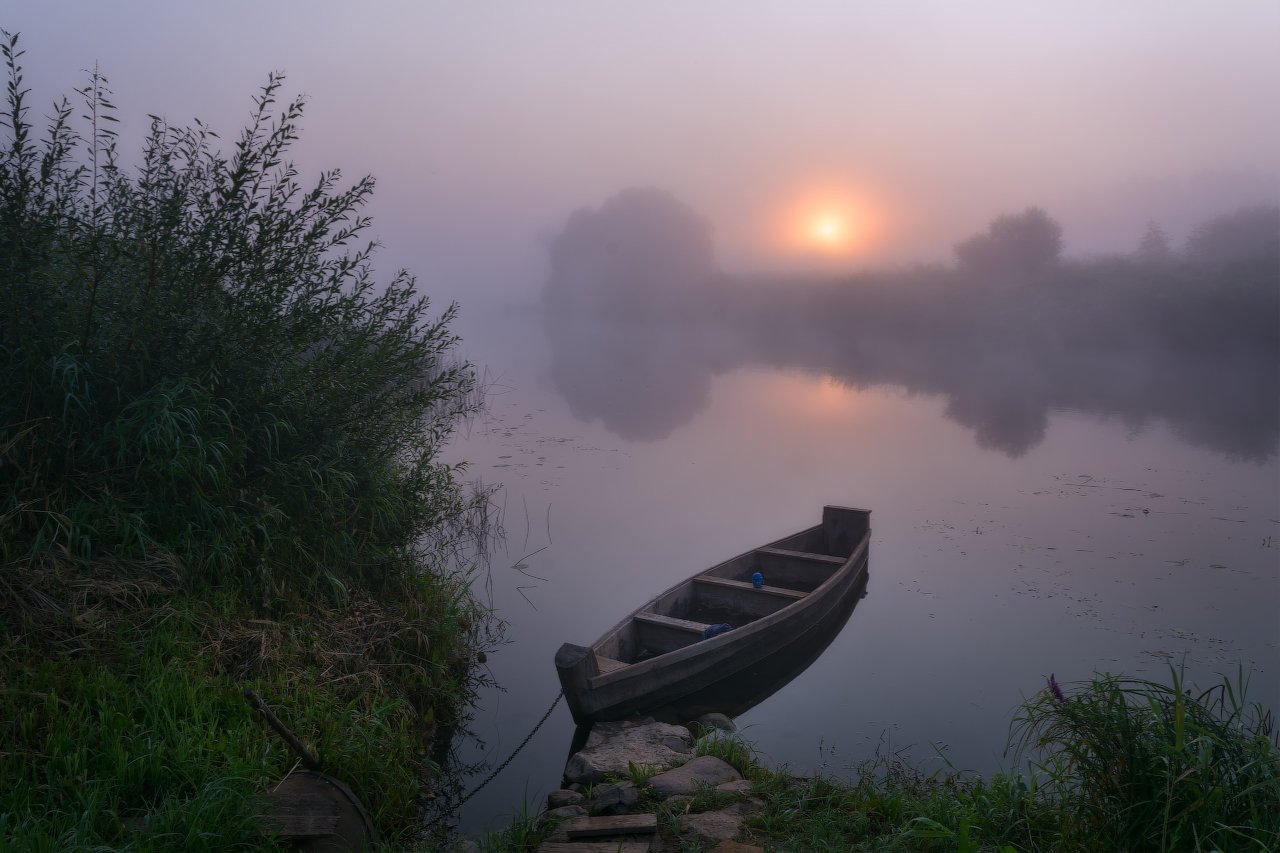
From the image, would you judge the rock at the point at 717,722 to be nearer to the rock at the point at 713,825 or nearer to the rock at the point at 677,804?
the rock at the point at 677,804

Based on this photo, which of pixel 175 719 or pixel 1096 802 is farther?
pixel 175 719

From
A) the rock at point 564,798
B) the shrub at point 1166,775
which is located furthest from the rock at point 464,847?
the shrub at point 1166,775

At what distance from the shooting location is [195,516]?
5.04 meters

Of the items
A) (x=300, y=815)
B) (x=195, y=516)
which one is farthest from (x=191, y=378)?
(x=300, y=815)

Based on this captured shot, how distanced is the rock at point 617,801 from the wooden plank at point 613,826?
18cm

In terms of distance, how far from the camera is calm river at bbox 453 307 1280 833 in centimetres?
726

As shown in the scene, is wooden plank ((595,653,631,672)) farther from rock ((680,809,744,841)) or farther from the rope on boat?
rock ((680,809,744,841))

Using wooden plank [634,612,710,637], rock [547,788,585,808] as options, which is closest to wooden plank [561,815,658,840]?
rock [547,788,585,808]

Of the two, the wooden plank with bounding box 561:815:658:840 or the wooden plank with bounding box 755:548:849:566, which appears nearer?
the wooden plank with bounding box 561:815:658:840

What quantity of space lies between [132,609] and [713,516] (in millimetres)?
10017

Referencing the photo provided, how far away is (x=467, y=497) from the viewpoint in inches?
500

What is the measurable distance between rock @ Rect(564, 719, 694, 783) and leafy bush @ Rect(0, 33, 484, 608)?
2119 mm

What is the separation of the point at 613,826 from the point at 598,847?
0.16 m

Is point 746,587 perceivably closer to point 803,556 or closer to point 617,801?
point 803,556
